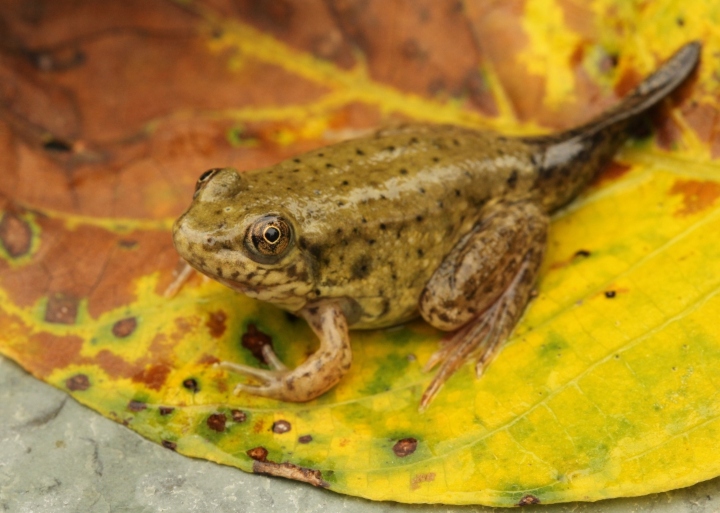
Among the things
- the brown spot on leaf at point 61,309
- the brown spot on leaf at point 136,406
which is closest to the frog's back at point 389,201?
the brown spot on leaf at point 136,406

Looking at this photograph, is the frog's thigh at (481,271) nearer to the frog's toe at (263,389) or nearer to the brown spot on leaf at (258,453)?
the frog's toe at (263,389)

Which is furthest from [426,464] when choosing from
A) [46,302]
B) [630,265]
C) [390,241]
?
[46,302]

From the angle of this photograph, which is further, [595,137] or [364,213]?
[595,137]

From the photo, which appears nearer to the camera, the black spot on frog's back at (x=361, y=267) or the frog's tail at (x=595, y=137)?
the black spot on frog's back at (x=361, y=267)

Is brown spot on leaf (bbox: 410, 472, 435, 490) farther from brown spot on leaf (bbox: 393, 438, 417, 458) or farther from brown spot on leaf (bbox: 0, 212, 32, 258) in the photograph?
brown spot on leaf (bbox: 0, 212, 32, 258)

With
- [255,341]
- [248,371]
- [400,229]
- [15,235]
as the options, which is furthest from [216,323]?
[15,235]

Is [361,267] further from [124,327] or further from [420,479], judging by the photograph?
[124,327]

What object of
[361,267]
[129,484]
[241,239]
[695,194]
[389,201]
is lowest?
[129,484]

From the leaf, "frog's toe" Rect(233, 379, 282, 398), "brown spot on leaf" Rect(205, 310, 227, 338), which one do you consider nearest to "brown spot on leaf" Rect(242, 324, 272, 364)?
the leaf
